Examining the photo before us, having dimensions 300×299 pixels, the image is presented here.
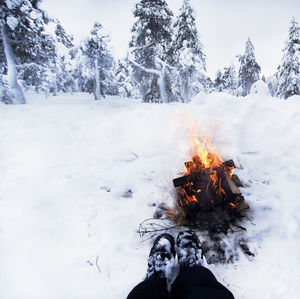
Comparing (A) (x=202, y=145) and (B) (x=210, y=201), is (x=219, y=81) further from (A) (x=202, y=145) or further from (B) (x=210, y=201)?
(B) (x=210, y=201)

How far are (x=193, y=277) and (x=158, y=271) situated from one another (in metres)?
0.40

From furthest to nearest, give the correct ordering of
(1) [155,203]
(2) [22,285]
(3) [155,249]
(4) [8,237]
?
1. (1) [155,203]
2. (4) [8,237]
3. (3) [155,249]
4. (2) [22,285]

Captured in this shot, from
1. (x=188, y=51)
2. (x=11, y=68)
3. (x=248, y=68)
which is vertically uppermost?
(x=188, y=51)

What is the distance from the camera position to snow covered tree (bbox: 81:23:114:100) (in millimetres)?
18859

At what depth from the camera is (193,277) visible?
1864mm

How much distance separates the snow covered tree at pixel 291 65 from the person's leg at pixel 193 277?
21443mm

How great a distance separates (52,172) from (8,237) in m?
1.57

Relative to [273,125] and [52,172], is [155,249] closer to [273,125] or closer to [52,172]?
[52,172]

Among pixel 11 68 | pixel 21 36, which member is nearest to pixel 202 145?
pixel 11 68

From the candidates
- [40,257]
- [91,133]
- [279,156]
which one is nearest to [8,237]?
[40,257]

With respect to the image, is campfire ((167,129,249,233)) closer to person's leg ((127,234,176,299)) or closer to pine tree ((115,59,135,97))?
person's leg ((127,234,176,299))

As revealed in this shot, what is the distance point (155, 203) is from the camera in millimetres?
3139

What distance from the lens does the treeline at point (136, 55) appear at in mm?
11336

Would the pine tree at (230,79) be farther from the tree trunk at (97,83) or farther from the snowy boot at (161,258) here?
the snowy boot at (161,258)
